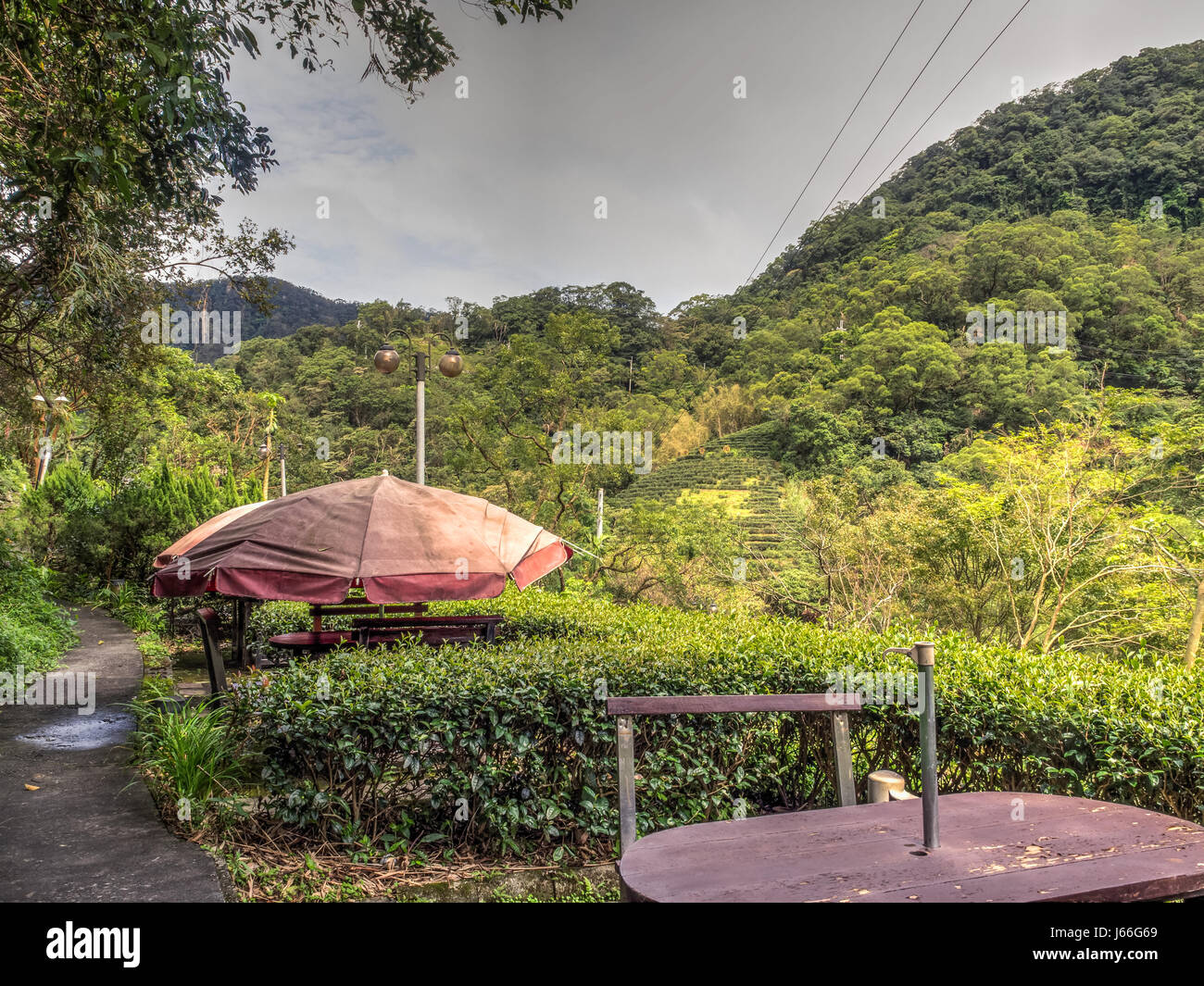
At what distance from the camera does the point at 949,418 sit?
1730 inches

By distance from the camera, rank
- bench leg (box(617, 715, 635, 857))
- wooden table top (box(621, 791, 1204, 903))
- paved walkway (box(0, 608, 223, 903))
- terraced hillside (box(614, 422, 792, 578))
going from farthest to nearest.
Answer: terraced hillside (box(614, 422, 792, 578)) < paved walkway (box(0, 608, 223, 903)) < bench leg (box(617, 715, 635, 857)) < wooden table top (box(621, 791, 1204, 903))

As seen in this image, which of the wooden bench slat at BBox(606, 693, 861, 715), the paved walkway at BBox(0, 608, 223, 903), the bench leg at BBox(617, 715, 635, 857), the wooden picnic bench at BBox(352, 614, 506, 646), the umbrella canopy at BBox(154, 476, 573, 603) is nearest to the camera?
the bench leg at BBox(617, 715, 635, 857)

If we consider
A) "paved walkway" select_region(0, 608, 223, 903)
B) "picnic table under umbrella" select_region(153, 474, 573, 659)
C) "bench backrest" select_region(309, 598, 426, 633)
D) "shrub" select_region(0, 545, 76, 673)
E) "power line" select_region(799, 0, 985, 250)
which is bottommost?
"paved walkway" select_region(0, 608, 223, 903)

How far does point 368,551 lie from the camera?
16.8ft

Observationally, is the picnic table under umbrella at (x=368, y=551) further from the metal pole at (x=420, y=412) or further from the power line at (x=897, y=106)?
the power line at (x=897, y=106)

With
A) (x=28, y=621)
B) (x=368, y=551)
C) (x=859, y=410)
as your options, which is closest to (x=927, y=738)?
(x=368, y=551)

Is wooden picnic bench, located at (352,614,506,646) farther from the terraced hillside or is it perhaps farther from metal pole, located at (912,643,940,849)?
the terraced hillside

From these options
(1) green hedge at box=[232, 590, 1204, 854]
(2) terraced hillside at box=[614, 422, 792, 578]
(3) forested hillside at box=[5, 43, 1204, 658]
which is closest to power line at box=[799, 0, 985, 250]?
(3) forested hillside at box=[5, 43, 1204, 658]

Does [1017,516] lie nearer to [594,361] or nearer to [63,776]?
[594,361]

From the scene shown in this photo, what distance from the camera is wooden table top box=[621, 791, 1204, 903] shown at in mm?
1888

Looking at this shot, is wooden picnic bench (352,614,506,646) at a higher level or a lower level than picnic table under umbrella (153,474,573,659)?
lower

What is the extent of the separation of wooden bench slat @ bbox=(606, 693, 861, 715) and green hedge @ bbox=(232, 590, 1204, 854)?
2.62 ft

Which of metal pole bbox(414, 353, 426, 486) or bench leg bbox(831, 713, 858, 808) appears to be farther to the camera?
metal pole bbox(414, 353, 426, 486)
